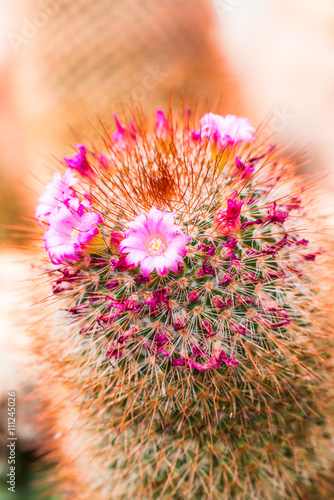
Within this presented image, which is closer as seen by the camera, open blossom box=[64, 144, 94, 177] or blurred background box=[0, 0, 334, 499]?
open blossom box=[64, 144, 94, 177]

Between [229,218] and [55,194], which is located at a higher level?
[229,218]

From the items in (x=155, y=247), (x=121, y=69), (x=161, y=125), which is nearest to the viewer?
(x=155, y=247)

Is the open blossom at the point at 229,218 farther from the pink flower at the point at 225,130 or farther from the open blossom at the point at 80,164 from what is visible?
the open blossom at the point at 80,164

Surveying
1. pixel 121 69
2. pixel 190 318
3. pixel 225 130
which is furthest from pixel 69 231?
pixel 121 69

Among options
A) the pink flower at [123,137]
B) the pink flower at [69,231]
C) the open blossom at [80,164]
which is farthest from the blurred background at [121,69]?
the pink flower at [69,231]

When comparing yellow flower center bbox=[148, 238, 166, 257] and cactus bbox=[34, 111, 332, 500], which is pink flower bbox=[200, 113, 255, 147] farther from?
yellow flower center bbox=[148, 238, 166, 257]

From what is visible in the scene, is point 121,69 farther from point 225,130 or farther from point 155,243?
point 155,243

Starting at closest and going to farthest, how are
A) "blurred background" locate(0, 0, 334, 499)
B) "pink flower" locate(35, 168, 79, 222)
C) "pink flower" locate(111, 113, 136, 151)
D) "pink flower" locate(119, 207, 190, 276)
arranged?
"pink flower" locate(119, 207, 190, 276), "pink flower" locate(35, 168, 79, 222), "pink flower" locate(111, 113, 136, 151), "blurred background" locate(0, 0, 334, 499)

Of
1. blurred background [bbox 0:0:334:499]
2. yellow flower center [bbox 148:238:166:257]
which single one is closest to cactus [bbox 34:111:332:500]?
yellow flower center [bbox 148:238:166:257]
